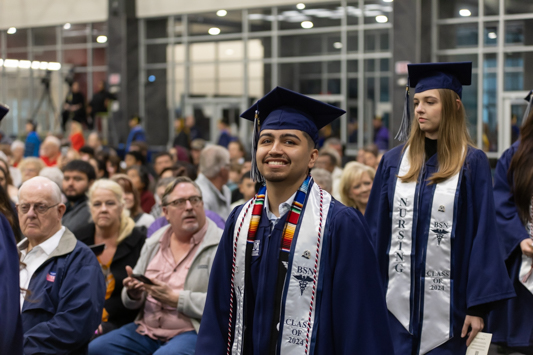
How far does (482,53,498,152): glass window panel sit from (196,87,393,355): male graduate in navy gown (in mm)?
14174

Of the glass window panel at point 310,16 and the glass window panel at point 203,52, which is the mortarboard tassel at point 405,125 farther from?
the glass window panel at point 203,52

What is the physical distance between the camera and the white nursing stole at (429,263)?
373cm

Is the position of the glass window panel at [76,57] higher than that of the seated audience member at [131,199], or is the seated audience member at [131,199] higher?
the glass window panel at [76,57]

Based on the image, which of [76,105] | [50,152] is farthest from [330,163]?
[76,105]

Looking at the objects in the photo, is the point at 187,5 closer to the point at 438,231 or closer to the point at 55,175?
the point at 55,175

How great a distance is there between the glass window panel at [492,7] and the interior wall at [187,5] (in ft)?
17.0

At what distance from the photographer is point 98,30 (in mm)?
22344

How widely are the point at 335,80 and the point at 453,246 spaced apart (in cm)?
1535

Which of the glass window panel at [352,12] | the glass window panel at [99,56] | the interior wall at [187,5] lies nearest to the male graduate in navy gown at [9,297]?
the glass window panel at [352,12]

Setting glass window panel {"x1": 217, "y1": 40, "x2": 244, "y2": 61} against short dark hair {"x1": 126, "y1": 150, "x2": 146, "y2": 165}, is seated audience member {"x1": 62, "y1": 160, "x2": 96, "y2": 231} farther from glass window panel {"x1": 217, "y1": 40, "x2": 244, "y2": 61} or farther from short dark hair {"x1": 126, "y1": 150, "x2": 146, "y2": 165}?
glass window panel {"x1": 217, "y1": 40, "x2": 244, "y2": 61}

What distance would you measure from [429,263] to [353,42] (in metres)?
15.3

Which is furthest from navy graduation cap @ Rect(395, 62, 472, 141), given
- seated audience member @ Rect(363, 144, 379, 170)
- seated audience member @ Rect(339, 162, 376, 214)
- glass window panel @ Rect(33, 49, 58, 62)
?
glass window panel @ Rect(33, 49, 58, 62)

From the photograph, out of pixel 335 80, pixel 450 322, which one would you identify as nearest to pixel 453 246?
pixel 450 322

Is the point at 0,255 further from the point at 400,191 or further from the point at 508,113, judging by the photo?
the point at 508,113
